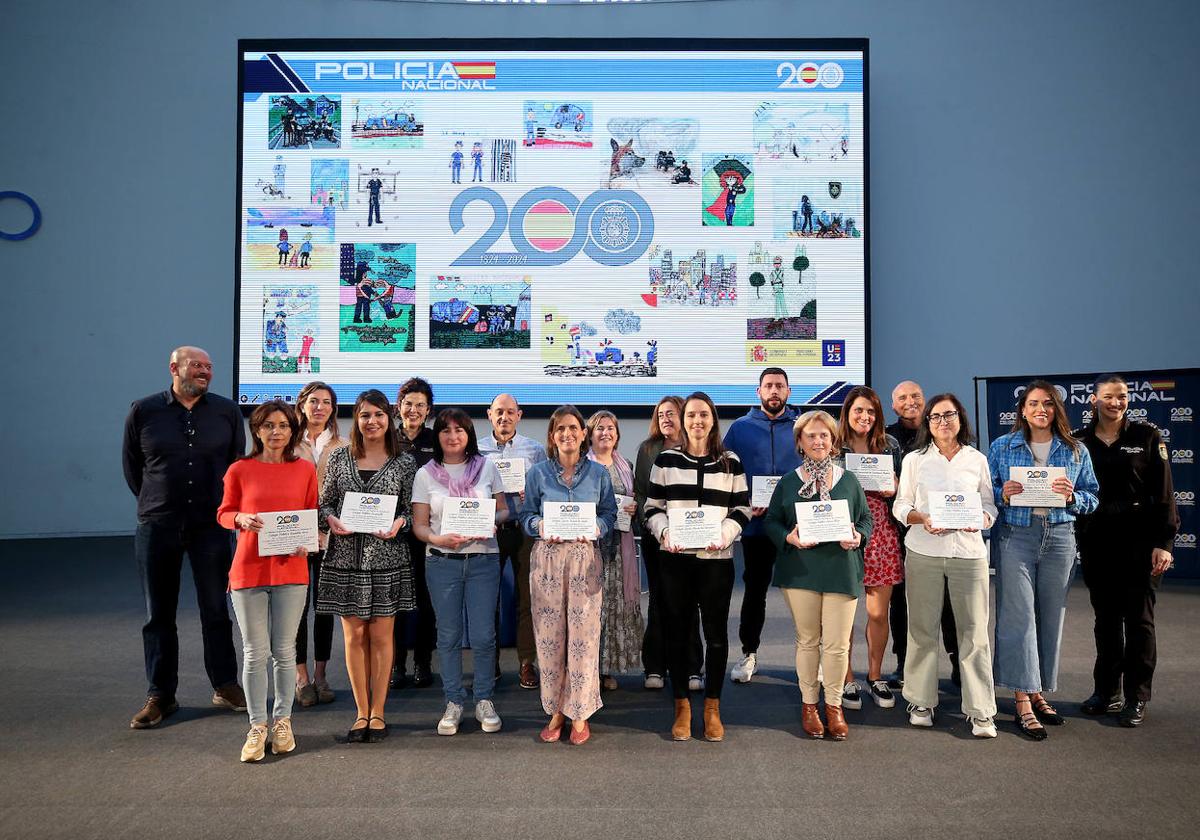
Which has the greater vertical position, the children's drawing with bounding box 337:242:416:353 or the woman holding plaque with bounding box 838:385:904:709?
the children's drawing with bounding box 337:242:416:353

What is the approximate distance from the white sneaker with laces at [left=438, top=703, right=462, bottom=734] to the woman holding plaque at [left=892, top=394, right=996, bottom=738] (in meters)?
2.03

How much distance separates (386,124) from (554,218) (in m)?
1.80

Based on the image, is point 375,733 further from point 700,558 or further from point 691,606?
point 700,558

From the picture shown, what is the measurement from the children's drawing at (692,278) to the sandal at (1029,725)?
15.2 feet

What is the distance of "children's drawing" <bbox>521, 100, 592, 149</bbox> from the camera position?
293 inches

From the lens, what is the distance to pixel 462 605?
137 inches

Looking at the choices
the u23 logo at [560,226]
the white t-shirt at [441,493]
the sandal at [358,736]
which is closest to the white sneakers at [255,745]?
the sandal at [358,736]

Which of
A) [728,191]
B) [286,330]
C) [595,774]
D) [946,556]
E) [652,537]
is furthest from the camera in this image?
[728,191]

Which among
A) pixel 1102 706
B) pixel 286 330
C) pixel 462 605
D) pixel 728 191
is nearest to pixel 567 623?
pixel 462 605

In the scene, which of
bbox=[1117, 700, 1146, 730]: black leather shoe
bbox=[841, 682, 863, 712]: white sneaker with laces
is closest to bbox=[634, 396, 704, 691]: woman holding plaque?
bbox=[841, 682, 863, 712]: white sneaker with laces

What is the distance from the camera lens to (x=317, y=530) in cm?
329

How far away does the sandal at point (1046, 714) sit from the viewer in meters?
3.54

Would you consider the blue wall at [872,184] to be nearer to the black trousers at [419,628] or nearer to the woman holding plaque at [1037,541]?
the woman holding plaque at [1037,541]

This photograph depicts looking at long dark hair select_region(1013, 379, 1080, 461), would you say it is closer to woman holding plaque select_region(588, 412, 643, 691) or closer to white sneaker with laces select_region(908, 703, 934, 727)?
white sneaker with laces select_region(908, 703, 934, 727)
